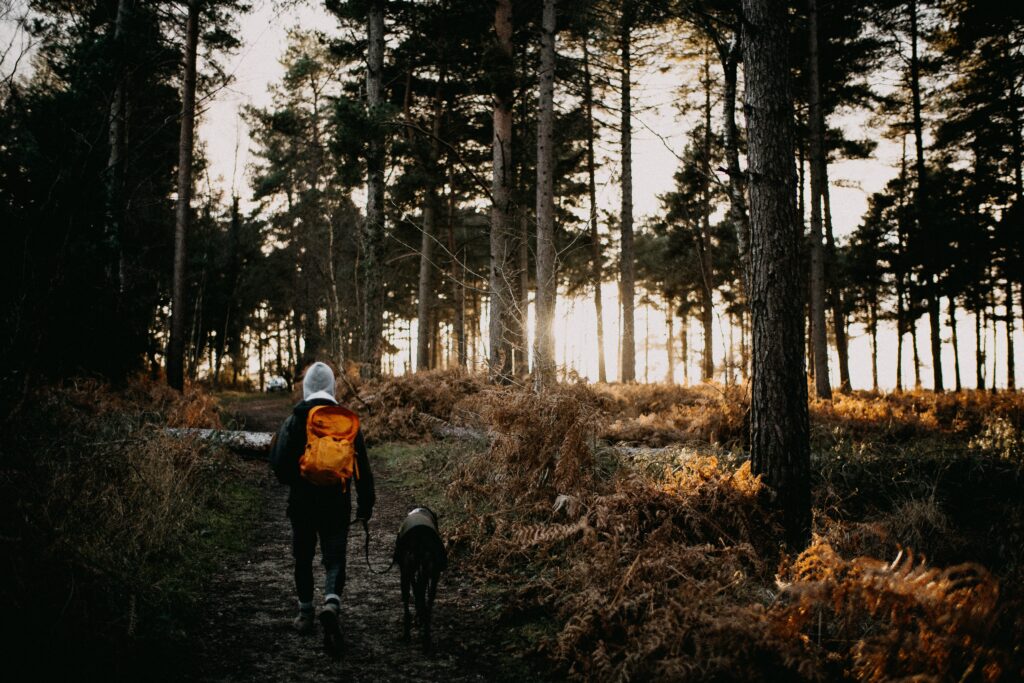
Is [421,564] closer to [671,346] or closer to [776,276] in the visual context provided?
[776,276]

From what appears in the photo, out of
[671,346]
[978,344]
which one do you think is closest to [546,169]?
[978,344]

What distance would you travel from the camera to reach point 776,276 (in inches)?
201

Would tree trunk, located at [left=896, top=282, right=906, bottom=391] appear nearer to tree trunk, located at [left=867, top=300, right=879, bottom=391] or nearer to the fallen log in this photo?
tree trunk, located at [left=867, top=300, right=879, bottom=391]

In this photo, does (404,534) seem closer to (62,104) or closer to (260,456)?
(62,104)

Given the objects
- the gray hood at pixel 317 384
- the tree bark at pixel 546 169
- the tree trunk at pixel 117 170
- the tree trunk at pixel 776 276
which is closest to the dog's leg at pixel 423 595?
the gray hood at pixel 317 384

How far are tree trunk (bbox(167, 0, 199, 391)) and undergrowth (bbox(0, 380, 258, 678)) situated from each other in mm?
7001

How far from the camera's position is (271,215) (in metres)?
32.2

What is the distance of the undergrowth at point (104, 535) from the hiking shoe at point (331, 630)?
104cm

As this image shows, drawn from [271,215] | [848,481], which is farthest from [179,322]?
[271,215]

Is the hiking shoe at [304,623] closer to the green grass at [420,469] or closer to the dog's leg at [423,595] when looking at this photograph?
the dog's leg at [423,595]

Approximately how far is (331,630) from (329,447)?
1.34 meters

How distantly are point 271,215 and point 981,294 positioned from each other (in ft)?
132

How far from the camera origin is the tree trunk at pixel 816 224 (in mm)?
14695

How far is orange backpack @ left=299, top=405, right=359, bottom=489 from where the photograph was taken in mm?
4020
